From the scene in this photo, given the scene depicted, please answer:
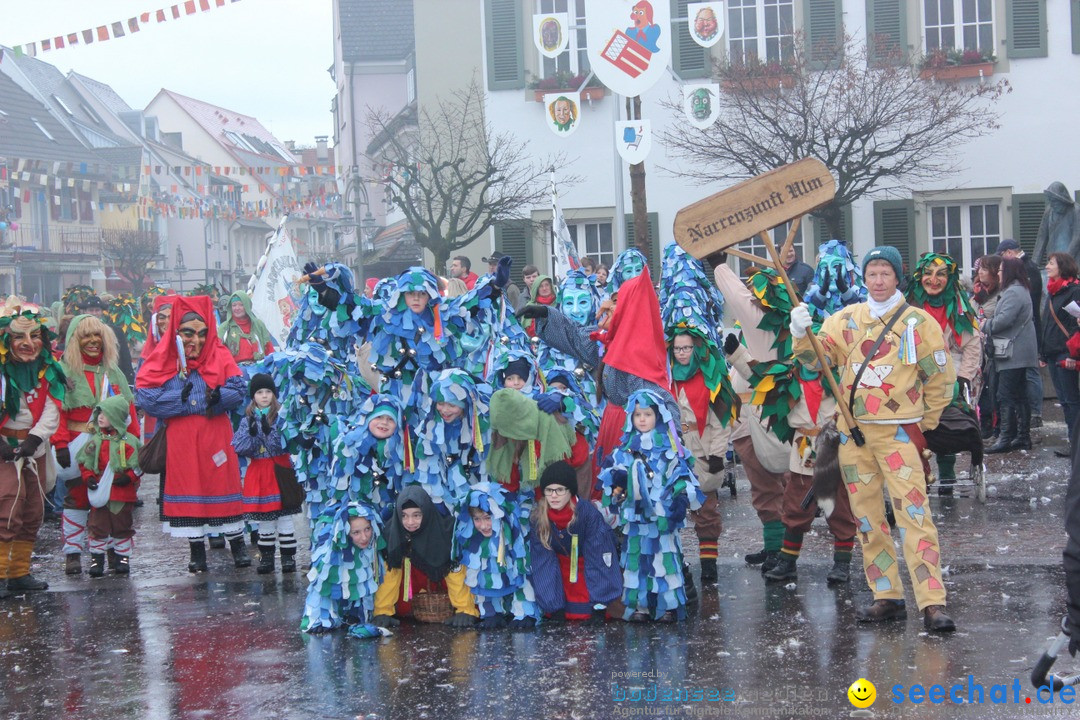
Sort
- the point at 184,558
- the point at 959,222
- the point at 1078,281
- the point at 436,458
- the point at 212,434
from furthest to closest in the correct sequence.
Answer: the point at 959,222
the point at 1078,281
the point at 184,558
the point at 212,434
the point at 436,458

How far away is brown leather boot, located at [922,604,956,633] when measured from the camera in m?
6.07

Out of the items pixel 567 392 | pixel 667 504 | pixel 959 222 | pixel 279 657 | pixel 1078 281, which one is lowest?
pixel 279 657

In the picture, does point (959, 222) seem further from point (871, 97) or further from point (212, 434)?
point (212, 434)

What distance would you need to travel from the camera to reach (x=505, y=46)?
21656mm

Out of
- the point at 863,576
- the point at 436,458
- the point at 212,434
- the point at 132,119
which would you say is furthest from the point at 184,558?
the point at 132,119

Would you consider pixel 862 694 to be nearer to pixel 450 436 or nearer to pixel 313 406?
pixel 450 436

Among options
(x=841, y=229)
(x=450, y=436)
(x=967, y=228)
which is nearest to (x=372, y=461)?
(x=450, y=436)

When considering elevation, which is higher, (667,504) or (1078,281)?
(1078,281)

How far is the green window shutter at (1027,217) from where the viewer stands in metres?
20.3

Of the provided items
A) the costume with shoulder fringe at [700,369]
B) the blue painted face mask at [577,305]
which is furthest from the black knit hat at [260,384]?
the costume with shoulder fringe at [700,369]

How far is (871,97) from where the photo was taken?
19.2 m

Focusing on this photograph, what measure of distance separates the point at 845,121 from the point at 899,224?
238cm

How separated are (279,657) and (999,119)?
682 inches

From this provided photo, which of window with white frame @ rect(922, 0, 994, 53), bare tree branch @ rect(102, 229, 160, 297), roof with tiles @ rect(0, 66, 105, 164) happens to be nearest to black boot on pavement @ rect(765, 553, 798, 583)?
window with white frame @ rect(922, 0, 994, 53)
